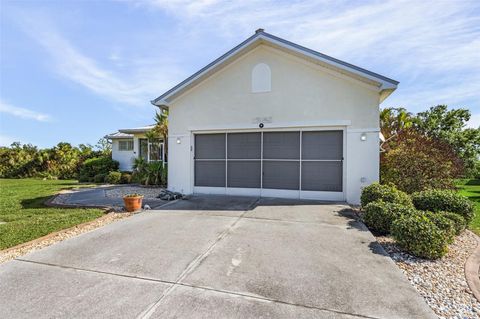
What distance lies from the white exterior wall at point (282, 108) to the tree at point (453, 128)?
54.5 feet

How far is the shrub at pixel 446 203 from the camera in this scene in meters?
6.10

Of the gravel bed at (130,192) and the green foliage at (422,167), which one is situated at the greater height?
the green foliage at (422,167)

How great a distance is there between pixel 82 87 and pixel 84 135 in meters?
21.0

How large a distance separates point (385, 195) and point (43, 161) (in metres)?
27.5

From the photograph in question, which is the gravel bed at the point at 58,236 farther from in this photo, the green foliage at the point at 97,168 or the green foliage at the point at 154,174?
the green foliage at the point at 97,168

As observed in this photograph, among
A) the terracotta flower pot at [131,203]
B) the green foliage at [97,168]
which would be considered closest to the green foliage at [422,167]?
the terracotta flower pot at [131,203]

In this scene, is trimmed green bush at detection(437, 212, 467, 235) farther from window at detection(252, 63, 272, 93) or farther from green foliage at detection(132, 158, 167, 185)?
green foliage at detection(132, 158, 167, 185)

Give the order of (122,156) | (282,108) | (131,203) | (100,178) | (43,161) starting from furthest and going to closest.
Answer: (43,161) < (122,156) < (100,178) < (282,108) < (131,203)

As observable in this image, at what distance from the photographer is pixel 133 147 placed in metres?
19.6

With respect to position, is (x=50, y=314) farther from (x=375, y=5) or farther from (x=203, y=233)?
(x=375, y=5)

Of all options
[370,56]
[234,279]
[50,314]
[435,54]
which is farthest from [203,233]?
[435,54]

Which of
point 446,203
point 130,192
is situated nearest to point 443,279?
point 446,203

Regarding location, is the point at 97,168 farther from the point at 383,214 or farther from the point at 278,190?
the point at 383,214

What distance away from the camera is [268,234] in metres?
5.61
